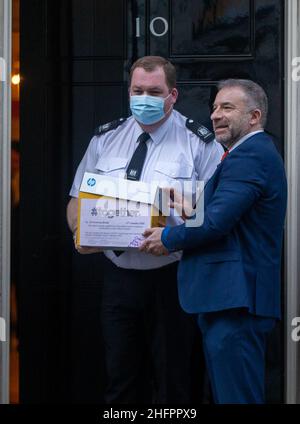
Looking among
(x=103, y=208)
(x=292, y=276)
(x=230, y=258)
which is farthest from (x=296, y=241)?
(x=103, y=208)

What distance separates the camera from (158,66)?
351 cm

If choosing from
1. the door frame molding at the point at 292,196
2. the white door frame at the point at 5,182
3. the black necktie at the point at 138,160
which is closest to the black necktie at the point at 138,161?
the black necktie at the point at 138,160

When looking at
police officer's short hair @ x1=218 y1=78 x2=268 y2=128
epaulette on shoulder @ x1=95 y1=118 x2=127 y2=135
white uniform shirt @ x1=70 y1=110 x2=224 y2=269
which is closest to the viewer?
police officer's short hair @ x1=218 y1=78 x2=268 y2=128

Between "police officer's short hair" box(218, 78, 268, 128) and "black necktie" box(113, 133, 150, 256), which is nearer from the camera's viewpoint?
"police officer's short hair" box(218, 78, 268, 128)

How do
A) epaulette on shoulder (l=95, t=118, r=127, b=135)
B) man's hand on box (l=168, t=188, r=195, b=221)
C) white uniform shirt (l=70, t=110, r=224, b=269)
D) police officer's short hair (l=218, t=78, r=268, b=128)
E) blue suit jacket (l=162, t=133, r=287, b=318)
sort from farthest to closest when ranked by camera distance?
1. epaulette on shoulder (l=95, t=118, r=127, b=135)
2. white uniform shirt (l=70, t=110, r=224, b=269)
3. man's hand on box (l=168, t=188, r=195, b=221)
4. police officer's short hair (l=218, t=78, r=268, b=128)
5. blue suit jacket (l=162, t=133, r=287, b=318)

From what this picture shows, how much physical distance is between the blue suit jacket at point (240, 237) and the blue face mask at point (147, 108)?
1.65 ft

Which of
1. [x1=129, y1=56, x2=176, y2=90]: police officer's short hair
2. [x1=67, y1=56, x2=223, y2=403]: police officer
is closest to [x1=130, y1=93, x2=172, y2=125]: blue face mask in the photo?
[x1=67, y1=56, x2=223, y2=403]: police officer

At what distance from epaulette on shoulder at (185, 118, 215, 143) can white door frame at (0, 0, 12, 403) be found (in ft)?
2.73

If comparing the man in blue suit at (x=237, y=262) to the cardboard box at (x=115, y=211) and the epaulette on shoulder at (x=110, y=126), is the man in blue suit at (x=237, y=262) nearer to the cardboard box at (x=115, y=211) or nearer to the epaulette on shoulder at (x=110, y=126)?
the cardboard box at (x=115, y=211)

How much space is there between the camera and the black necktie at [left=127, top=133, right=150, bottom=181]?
3476 millimetres

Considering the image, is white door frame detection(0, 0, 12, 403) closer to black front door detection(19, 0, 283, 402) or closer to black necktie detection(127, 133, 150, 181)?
black front door detection(19, 0, 283, 402)

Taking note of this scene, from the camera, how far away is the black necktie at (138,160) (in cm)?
348

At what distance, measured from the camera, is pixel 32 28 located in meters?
3.69
